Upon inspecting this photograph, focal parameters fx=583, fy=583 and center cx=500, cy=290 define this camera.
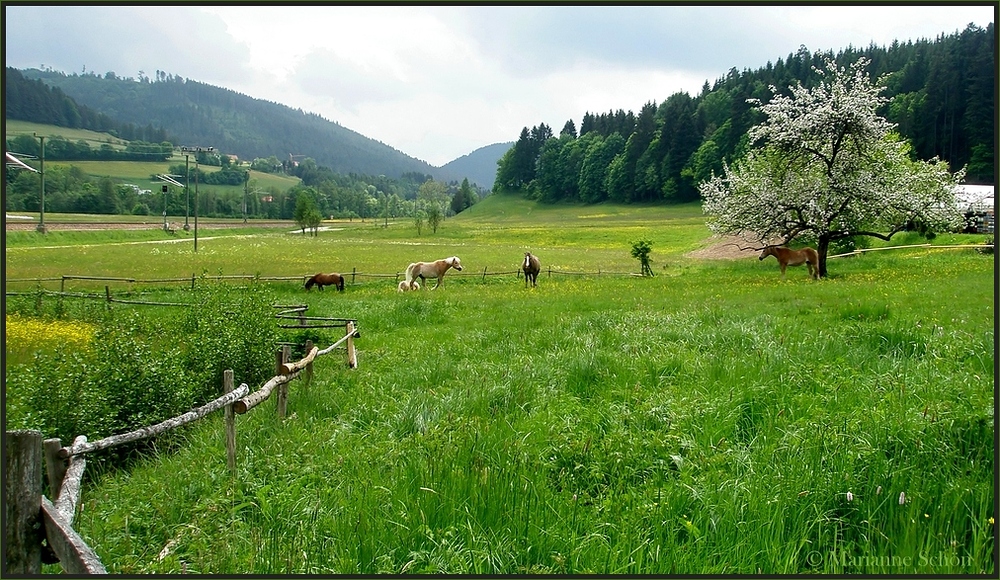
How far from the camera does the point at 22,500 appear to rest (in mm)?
3121

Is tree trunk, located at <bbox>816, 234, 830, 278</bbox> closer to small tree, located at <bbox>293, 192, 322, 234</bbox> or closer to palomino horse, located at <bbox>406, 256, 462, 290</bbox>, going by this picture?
palomino horse, located at <bbox>406, 256, 462, 290</bbox>

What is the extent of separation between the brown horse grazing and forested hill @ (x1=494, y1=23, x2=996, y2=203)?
126 ft

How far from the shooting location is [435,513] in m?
4.03

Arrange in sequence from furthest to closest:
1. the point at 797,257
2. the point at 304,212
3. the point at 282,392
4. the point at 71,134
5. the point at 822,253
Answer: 1. the point at 71,134
2. the point at 304,212
3. the point at 797,257
4. the point at 822,253
5. the point at 282,392

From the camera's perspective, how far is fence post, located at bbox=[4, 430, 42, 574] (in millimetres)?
3088

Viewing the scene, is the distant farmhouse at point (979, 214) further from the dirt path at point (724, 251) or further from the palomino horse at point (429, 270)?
the palomino horse at point (429, 270)

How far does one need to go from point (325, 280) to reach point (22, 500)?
2677 centimetres

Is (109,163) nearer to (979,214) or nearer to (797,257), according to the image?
(797,257)

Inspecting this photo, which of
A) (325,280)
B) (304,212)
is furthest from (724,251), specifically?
(304,212)

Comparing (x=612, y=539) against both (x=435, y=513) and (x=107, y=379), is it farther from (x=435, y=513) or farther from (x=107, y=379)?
(x=107, y=379)

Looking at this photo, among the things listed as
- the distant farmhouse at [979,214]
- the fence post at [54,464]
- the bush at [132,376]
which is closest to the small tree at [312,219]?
the distant farmhouse at [979,214]

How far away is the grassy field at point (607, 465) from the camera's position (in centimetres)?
368

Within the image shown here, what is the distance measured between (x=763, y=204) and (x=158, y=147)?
200747 millimetres

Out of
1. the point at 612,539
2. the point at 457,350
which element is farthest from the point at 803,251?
the point at 612,539
